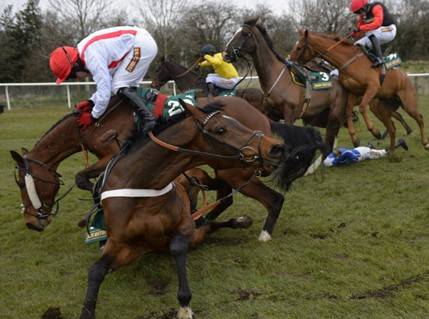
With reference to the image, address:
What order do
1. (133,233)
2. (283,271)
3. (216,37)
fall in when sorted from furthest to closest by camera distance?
1. (216,37)
2. (283,271)
3. (133,233)

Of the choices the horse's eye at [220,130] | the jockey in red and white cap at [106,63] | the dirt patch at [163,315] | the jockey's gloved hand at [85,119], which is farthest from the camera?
the jockey's gloved hand at [85,119]

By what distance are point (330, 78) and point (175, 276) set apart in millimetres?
5398

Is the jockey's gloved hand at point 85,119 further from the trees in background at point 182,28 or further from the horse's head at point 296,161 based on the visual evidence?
the trees in background at point 182,28

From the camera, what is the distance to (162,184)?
309 cm

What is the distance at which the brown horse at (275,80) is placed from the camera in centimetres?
760

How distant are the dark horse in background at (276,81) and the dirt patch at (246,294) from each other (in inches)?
175

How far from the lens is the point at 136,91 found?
4.51 metres

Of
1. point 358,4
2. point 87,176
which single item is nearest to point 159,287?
point 87,176

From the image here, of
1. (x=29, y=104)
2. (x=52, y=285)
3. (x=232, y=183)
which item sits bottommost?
(x=29, y=104)

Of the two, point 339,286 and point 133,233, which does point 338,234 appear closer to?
point 339,286

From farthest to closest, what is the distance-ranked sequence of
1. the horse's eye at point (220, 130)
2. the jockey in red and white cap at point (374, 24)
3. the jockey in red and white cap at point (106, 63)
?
the jockey in red and white cap at point (374, 24) < the jockey in red and white cap at point (106, 63) < the horse's eye at point (220, 130)

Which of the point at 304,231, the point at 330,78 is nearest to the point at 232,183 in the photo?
the point at 304,231

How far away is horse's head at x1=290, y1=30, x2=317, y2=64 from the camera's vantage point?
7736 millimetres

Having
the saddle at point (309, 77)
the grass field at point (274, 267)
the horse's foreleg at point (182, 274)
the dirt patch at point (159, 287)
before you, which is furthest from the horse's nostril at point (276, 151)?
the saddle at point (309, 77)
